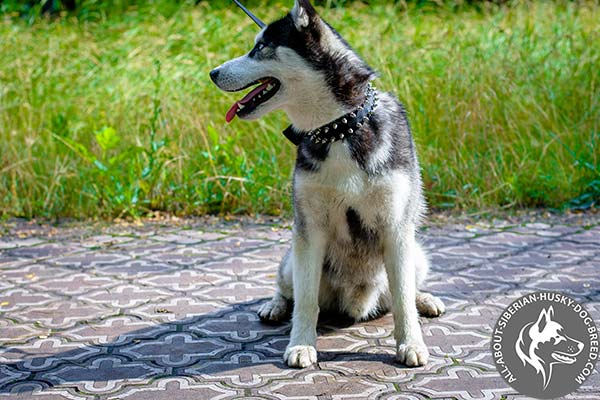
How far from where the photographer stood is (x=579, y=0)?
928 cm

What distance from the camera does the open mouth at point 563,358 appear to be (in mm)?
2906

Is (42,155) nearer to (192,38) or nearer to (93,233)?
(93,233)

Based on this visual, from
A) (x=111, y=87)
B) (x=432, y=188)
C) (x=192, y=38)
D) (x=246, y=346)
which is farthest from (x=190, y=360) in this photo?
(x=192, y=38)

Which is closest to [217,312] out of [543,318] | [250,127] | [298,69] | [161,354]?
[161,354]

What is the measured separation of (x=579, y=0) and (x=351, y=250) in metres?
7.35

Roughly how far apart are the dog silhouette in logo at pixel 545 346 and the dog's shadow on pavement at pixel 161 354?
1.79 ft

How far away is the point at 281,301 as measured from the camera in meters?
3.62

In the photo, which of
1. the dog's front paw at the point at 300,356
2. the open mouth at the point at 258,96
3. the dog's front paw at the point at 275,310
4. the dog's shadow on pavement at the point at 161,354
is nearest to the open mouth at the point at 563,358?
the dog's shadow on pavement at the point at 161,354

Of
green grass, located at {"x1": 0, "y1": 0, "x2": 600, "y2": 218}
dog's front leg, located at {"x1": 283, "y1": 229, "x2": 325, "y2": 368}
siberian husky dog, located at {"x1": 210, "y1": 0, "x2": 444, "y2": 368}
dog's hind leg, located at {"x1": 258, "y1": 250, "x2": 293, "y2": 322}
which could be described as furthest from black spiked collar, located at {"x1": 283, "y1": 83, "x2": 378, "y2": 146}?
green grass, located at {"x1": 0, "y1": 0, "x2": 600, "y2": 218}

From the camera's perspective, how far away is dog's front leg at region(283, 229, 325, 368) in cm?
313

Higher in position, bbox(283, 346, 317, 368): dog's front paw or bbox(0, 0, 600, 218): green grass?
bbox(0, 0, 600, 218): green grass

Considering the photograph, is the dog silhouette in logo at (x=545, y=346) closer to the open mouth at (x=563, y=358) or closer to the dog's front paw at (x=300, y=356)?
the open mouth at (x=563, y=358)

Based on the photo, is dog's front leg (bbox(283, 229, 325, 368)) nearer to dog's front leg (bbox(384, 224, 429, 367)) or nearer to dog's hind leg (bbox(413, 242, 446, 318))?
dog's front leg (bbox(384, 224, 429, 367))

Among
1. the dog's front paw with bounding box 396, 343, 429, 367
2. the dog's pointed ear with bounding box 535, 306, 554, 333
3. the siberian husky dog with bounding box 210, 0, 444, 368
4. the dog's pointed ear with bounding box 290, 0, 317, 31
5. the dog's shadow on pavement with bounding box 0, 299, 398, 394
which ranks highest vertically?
the dog's pointed ear with bounding box 290, 0, 317, 31
